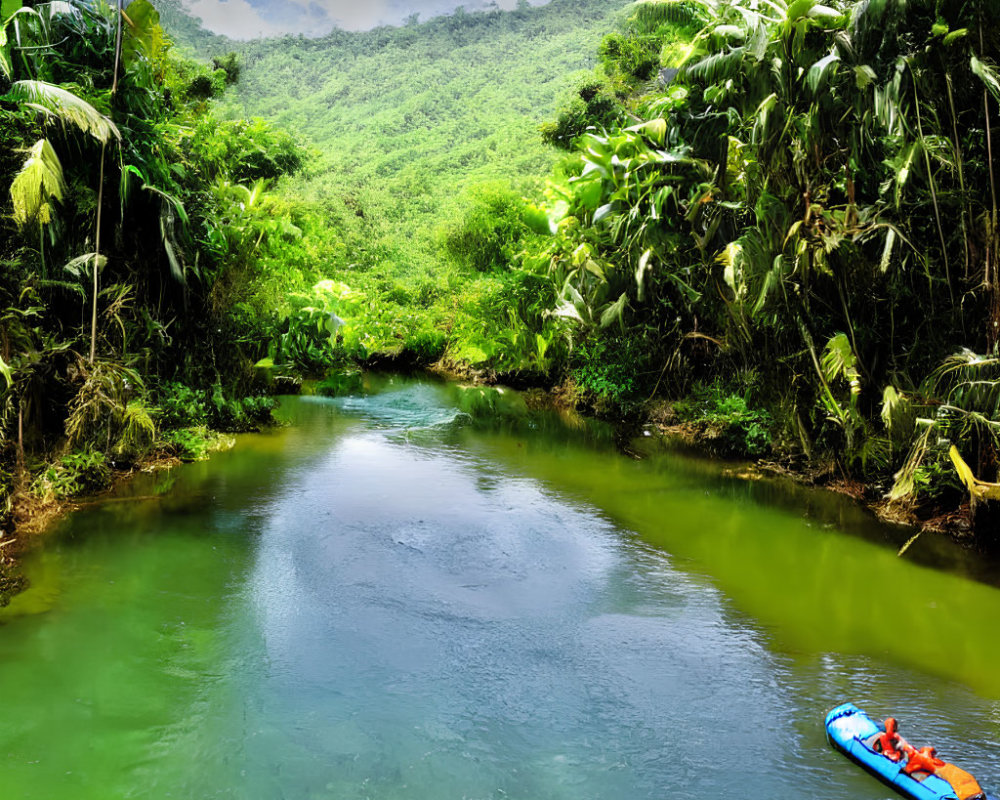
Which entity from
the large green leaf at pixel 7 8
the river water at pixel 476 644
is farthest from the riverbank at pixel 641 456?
the large green leaf at pixel 7 8

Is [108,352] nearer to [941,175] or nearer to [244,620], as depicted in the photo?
[244,620]

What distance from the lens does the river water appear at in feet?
13.5

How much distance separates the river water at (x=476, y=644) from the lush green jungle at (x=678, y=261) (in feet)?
3.41

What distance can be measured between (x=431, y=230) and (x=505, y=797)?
28.6 metres

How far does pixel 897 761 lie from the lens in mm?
3984

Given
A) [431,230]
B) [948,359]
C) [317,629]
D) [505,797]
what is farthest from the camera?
[431,230]

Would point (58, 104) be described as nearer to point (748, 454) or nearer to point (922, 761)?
point (922, 761)

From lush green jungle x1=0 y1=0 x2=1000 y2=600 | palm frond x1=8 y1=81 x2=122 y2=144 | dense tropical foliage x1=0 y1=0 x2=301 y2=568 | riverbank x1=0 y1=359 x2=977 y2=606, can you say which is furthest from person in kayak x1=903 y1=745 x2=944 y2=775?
palm frond x1=8 y1=81 x2=122 y2=144

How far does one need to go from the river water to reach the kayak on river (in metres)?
0.10

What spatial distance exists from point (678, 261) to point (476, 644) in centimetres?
785

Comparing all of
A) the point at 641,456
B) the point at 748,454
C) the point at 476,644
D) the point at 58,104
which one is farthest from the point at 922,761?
the point at 58,104

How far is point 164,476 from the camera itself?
9.20 metres

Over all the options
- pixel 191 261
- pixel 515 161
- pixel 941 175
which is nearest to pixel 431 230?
pixel 515 161

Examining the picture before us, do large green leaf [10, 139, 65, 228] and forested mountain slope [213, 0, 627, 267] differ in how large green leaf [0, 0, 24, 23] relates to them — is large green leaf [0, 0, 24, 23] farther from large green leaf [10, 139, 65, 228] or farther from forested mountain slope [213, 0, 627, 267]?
forested mountain slope [213, 0, 627, 267]
